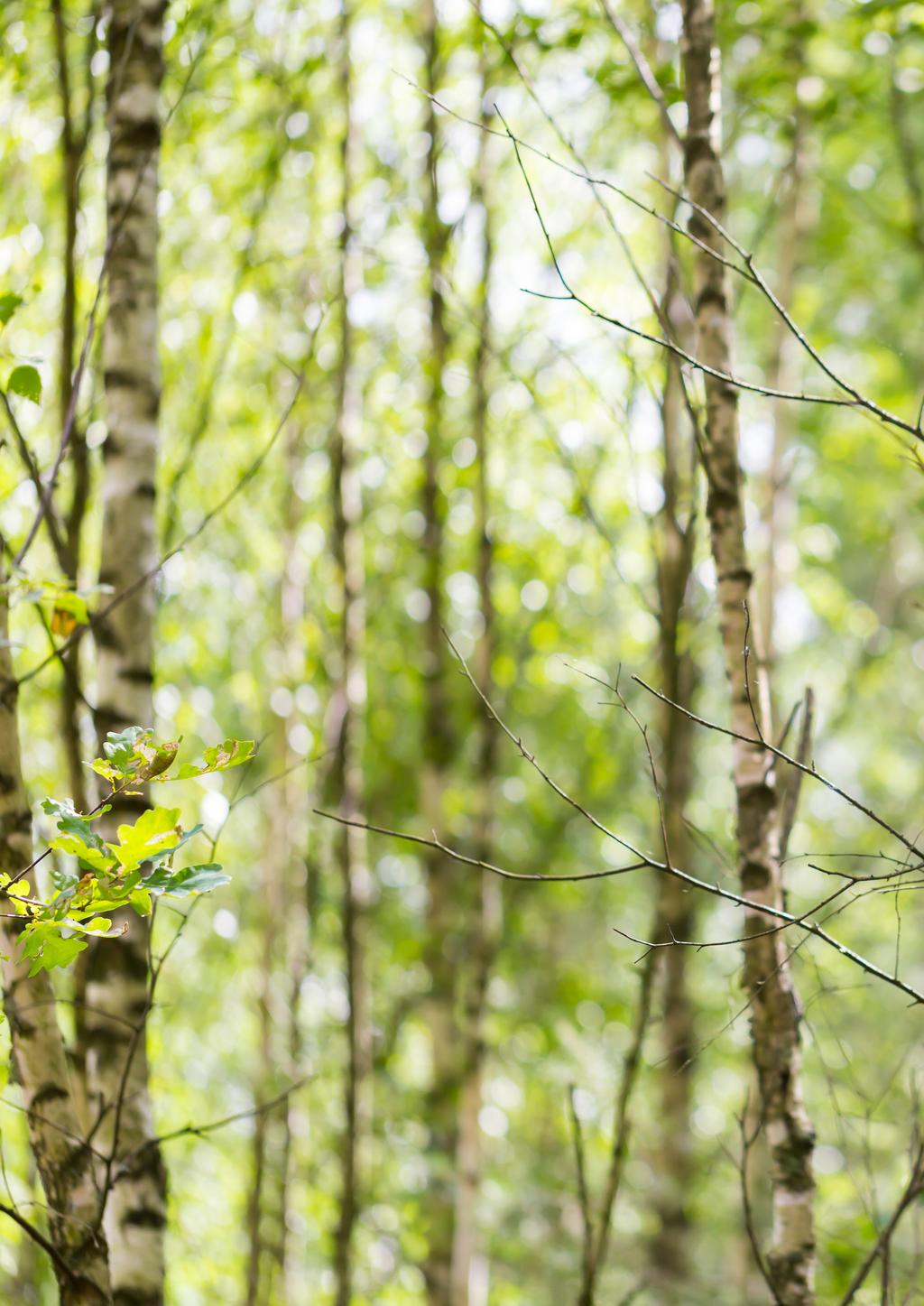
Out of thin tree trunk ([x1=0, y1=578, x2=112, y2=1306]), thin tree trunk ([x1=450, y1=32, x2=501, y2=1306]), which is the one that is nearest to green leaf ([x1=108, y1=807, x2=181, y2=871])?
thin tree trunk ([x1=0, y1=578, x2=112, y2=1306])

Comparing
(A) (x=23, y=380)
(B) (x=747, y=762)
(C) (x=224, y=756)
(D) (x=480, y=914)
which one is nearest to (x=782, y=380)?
(D) (x=480, y=914)

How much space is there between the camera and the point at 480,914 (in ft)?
9.89

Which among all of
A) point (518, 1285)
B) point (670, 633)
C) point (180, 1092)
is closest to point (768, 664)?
point (670, 633)

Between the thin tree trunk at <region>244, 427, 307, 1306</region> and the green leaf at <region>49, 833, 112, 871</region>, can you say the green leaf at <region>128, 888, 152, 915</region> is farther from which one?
the thin tree trunk at <region>244, 427, 307, 1306</region>

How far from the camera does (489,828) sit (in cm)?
320

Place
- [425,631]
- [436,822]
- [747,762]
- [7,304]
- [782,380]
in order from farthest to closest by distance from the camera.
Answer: [782,380], [425,631], [436,822], [747,762], [7,304]

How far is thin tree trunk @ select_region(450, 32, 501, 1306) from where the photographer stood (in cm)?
293

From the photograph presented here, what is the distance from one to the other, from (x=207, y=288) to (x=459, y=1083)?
10.3 ft

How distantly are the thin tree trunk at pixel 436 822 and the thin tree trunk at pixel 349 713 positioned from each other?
260 mm

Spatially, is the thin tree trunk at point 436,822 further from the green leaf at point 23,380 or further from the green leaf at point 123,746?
the green leaf at point 123,746

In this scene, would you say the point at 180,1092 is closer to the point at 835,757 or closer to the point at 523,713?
the point at 523,713

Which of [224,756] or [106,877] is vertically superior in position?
[224,756]

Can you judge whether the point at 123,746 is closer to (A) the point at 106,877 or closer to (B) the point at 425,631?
(A) the point at 106,877

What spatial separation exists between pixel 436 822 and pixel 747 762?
1.83m
